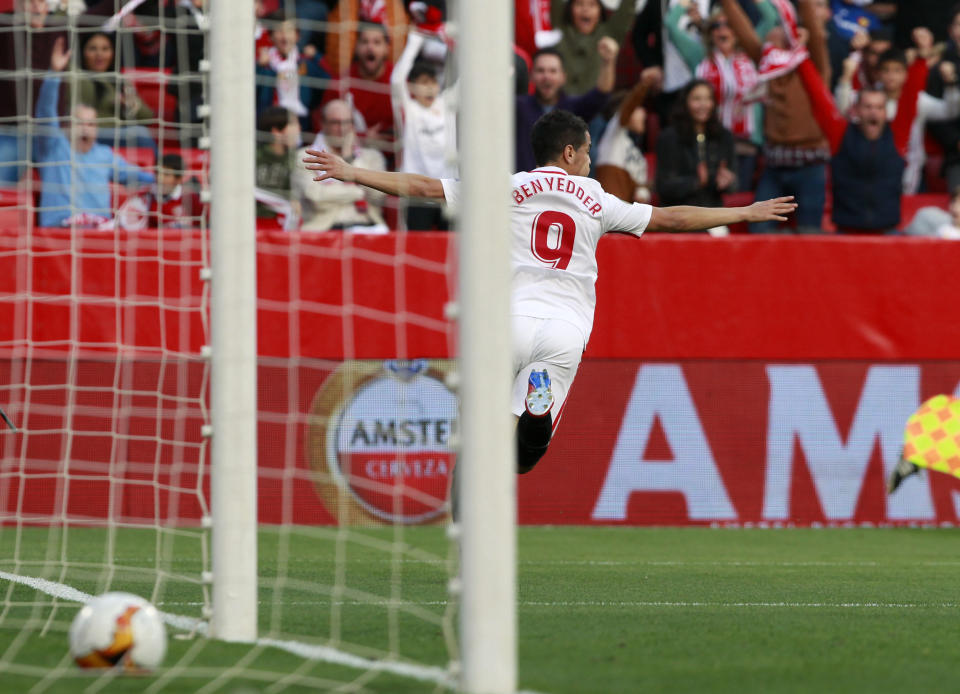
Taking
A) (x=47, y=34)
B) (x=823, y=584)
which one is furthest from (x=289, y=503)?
(x=823, y=584)

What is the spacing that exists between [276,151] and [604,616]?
585 cm

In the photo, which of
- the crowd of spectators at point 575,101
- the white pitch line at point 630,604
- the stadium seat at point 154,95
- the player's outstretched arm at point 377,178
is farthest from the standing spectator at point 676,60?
the player's outstretched arm at point 377,178

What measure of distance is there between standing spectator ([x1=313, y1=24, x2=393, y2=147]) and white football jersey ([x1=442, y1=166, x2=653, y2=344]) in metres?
4.88

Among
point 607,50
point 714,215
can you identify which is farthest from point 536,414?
point 607,50

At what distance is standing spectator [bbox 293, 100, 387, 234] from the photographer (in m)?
11.6

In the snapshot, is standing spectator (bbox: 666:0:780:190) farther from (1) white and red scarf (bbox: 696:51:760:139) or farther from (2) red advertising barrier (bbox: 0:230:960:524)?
(2) red advertising barrier (bbox: 0:230:960:524)

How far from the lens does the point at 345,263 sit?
1180 cm

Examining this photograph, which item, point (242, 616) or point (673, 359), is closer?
point (242, 616)

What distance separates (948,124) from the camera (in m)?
14.3

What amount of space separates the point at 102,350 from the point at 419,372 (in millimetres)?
2332

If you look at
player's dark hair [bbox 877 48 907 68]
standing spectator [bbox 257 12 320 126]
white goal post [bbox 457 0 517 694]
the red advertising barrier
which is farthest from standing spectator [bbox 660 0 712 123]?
white goal post [bbox 457 0 517 694]

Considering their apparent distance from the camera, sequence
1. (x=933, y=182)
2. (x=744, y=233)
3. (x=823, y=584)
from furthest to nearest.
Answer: (x=933, y=182) < (x=744, y=233) < (x=823, y=584)

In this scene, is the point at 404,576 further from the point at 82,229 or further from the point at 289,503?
the point at 82,229

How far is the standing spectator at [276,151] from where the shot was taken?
36.8 feet
